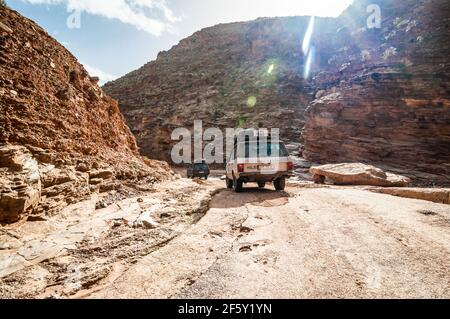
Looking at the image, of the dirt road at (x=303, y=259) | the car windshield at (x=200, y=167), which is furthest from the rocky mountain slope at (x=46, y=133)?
the car windshield at (x=200, y=167)

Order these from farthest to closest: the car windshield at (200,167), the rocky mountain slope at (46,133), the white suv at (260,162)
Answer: the car windshield at (200,167) < the white suv at (260,162) < the rocky mountain slope at (46,133)

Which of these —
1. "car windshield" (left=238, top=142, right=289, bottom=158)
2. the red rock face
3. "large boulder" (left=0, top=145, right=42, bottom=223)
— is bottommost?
"large boulder" (left=0, top=145, right=42, bottom=223)

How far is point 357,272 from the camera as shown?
280cm

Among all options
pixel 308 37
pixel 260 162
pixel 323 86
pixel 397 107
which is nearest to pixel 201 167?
pixel 260 162

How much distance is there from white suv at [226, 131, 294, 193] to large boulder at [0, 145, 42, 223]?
5.87m

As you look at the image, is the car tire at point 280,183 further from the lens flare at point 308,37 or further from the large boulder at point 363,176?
the lens flare at point 308,37

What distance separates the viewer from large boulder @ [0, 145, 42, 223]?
12.3 feet

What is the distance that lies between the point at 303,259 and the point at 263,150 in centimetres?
623

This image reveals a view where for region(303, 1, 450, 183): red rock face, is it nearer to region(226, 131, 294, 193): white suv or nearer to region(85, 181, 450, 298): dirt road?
region(226, 131, 294, 193): white suv

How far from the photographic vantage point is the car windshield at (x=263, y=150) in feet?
29.9

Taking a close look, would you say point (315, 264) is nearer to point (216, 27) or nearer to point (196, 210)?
point (196, 210)

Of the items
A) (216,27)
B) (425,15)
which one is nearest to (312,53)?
(425,15)

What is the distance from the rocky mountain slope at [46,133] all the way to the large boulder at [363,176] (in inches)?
369

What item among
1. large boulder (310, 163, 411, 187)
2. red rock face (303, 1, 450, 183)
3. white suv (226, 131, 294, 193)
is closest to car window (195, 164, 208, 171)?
red rock face (303, 1, 450, 183)
